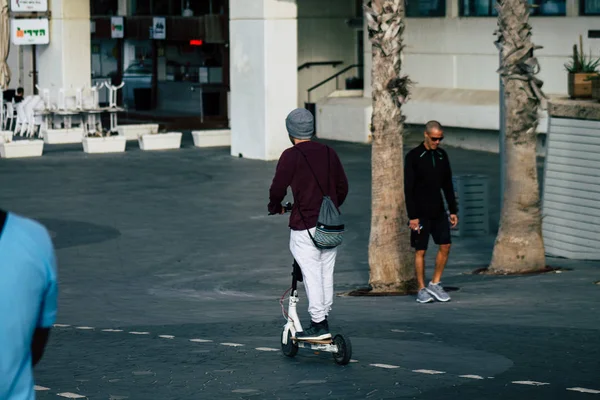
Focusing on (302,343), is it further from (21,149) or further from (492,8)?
(492,8)

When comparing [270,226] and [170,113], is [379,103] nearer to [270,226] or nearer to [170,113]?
[270,226]

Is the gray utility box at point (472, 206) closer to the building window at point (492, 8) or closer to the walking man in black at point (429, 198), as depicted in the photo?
the walking man in black at point (429, 198)

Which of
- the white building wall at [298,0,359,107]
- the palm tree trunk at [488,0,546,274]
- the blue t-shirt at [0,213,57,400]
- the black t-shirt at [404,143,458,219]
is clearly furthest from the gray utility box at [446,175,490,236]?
the white building wall at [298,0,359,107]

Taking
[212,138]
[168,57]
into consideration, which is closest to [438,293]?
[212,138]

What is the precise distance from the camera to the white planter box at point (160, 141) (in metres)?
30.6

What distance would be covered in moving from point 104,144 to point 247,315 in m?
19.1

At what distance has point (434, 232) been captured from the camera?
478 inches

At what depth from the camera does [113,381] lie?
844 centimetres

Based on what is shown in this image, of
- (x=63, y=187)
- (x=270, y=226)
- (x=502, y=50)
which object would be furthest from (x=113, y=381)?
(x=63, y=187)

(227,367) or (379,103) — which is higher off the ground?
(379,103)

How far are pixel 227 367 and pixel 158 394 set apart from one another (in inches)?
34.0

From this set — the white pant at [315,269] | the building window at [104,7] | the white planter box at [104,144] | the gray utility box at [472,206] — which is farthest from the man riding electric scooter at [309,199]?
the building window at [104,7]

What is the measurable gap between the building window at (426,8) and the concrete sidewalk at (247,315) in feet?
34.7

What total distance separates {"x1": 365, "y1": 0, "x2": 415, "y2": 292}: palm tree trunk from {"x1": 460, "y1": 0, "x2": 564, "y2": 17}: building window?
604 inches
